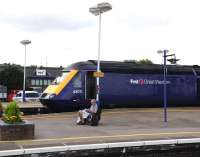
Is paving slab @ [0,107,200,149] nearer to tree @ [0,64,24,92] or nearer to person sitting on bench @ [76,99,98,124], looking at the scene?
person sitting on bench @ [76,99,98,124]

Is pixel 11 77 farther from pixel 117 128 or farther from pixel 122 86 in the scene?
pixel 117 128

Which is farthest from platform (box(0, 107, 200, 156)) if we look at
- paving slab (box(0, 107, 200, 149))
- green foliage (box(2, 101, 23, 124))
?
green foliage (box(2, 101, 23, 124))

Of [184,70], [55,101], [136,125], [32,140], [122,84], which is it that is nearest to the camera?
[32,140]

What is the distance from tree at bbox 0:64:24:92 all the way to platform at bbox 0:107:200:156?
4824 centimetres

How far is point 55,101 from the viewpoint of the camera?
92.1 feet

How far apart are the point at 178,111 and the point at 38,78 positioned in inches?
2356

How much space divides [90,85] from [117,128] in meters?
8.56

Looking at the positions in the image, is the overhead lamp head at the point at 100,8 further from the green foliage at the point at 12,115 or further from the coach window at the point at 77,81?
the green foliage at the point at 12,115

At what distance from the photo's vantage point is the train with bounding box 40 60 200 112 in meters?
28.4

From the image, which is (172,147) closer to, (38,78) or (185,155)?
(185,155)

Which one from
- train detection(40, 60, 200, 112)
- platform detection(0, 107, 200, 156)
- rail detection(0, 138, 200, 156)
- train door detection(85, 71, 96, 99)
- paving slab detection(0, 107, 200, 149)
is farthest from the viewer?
train door detection(85, 71, 96, 99)

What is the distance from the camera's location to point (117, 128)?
807 inches

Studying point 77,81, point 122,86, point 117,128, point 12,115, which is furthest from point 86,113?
point 122,86

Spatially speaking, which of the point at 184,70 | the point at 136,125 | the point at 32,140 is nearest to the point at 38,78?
the point at 184,70
